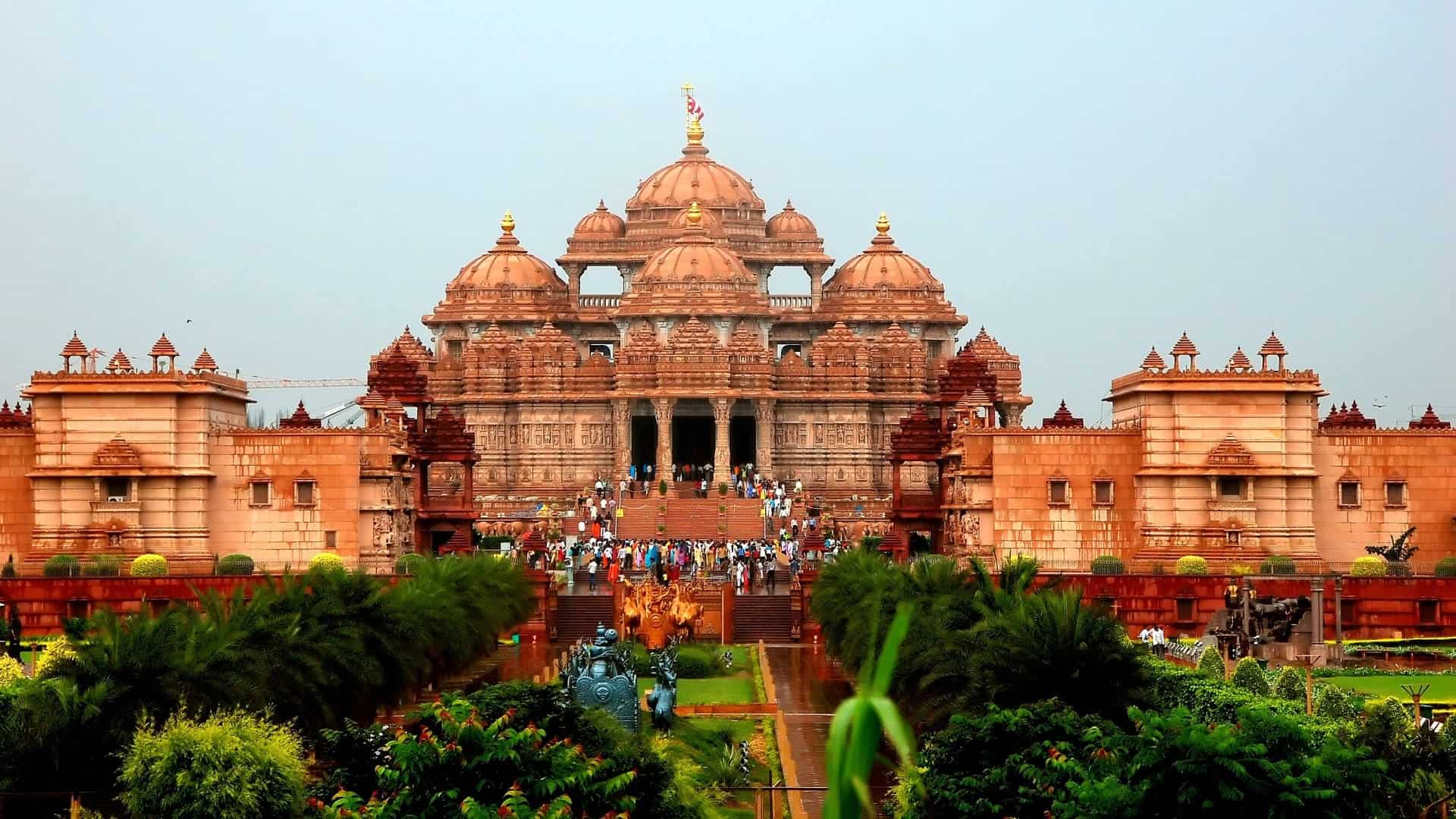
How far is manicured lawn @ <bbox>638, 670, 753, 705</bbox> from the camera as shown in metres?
44.0

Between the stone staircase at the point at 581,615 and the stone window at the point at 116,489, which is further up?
the stone window at the point at 116,489

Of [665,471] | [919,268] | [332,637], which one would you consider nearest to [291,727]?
[332,637]

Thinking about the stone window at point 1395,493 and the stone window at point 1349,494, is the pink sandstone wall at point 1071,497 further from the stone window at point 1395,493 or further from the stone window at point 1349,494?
the stone window at point 1395,493

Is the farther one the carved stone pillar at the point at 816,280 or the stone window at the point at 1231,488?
the carved stone pillar at the point at 816,280

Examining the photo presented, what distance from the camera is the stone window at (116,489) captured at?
2394 inches

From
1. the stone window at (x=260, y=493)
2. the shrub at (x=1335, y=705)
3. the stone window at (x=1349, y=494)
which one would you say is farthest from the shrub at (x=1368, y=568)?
the stone window at (x=260, y=493)

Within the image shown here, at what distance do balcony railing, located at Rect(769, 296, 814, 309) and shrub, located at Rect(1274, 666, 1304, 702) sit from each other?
6513 cm

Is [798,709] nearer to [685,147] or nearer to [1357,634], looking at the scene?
[1357,634]

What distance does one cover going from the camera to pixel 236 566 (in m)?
57.8

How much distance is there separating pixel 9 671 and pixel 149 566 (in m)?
22.6

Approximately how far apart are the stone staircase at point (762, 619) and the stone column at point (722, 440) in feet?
85.3

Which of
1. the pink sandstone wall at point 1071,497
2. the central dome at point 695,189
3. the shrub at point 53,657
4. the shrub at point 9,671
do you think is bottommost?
the shrub at point 9,671

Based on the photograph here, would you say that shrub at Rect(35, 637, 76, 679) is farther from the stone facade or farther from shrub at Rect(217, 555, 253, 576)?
the stone facade

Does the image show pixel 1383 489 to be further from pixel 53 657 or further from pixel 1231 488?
pixel 53 657
